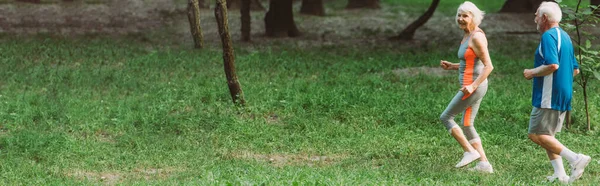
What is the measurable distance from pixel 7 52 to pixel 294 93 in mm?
7448

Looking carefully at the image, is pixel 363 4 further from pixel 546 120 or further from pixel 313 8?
pixel 546 120

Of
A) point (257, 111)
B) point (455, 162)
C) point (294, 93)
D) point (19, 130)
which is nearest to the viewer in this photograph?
point (455, 162)

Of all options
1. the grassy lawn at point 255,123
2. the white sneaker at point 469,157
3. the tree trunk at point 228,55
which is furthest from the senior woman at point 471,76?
the tree trunk at point 228,55

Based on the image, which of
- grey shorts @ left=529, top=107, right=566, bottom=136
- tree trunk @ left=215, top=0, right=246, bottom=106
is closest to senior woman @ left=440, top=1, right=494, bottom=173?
grey shorts @ left=529, top=107, right=566, bottom=136

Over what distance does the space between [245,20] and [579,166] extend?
1356 cm

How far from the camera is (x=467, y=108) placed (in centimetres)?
845

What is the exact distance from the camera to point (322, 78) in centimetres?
1528

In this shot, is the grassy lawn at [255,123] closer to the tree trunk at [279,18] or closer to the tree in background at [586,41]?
the tree in background at [586,41]

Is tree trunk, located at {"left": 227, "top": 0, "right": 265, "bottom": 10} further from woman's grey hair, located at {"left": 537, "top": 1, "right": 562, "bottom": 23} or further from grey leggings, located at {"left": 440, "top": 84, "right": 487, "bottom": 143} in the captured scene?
woman's grey hair, located at {"left": 537, "top": 1, "right": 562, "bottom": 23}

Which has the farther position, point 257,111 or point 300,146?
point 257,111

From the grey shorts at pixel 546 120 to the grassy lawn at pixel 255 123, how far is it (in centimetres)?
50

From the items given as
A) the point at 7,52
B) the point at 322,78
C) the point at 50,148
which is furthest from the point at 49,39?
the point at 50,148

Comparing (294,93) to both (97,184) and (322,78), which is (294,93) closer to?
(322,78)

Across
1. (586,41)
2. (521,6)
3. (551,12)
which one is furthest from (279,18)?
(551,12)
